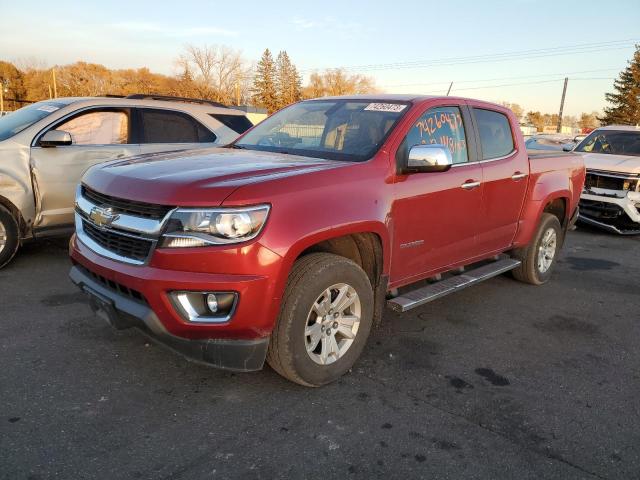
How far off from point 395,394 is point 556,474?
0.99 metres

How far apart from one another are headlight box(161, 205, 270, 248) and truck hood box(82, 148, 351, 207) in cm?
6

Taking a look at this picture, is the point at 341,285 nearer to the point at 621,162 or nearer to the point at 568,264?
the point at 568,264

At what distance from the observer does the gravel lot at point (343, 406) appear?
252 centimetres

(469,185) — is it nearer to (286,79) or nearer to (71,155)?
(71,155)

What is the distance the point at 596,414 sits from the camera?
308 cm

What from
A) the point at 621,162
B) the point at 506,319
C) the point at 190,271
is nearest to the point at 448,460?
the point at 190,271

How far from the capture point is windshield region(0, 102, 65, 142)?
17.7ft

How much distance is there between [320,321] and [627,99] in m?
57.9

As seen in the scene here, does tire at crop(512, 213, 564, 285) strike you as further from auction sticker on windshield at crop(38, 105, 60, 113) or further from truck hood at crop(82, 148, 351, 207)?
auction sticker on windshield at crop(38, 105, 60, 113)

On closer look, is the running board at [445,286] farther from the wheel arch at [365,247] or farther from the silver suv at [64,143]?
the silver suv at [64,143]

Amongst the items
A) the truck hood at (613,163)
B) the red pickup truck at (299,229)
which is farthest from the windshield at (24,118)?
the truck hood at (613,163)

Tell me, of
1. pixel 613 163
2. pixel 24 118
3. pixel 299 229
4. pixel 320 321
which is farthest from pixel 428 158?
pixel 613 163

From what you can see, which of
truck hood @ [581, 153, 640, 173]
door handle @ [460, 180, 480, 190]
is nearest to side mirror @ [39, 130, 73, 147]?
door handle @ [460, 180, 480, 190]

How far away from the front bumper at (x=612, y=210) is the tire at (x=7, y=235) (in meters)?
8.36
